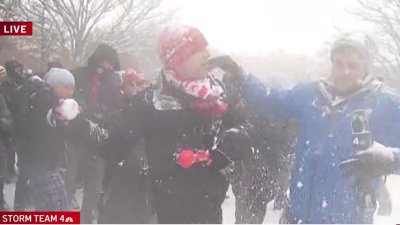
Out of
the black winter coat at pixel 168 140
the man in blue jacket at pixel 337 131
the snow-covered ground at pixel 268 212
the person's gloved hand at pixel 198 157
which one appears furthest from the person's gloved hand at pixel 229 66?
the snow-covered ground at pixel 268 212

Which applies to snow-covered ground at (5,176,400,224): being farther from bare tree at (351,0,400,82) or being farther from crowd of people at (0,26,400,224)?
bare tree at (351,0,400,82)

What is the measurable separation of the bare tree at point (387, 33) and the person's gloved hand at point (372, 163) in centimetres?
28

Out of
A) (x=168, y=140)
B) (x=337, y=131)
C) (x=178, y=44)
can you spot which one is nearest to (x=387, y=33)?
(x=337, y=131)

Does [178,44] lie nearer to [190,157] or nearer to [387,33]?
[190,157]

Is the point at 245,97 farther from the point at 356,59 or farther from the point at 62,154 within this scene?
the point at 62,154

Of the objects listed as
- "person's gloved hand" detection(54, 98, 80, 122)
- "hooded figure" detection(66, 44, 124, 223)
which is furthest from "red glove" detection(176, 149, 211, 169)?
"person's gloved hand" detection(54, 98, 80, 122)

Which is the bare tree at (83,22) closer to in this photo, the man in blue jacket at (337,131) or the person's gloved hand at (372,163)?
the man in blue jacket at (337,131)

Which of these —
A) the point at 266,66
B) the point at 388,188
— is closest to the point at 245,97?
the point at 266,66

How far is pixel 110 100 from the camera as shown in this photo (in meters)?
1.95

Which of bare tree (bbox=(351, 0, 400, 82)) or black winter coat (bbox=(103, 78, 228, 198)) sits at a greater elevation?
bare tree (bbox=(351, 0, 400, 82))

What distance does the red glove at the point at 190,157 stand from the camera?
6.37 ft

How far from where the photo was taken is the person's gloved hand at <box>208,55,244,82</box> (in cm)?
193

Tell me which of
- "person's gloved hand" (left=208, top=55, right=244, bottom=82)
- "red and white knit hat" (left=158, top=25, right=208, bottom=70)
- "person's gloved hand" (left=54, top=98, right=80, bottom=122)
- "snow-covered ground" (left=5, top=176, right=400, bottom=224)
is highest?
"red and white knit hat" (left=158, top=25, right=208, bottom=70)

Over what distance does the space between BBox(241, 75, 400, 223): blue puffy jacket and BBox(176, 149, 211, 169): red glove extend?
0.87ft
